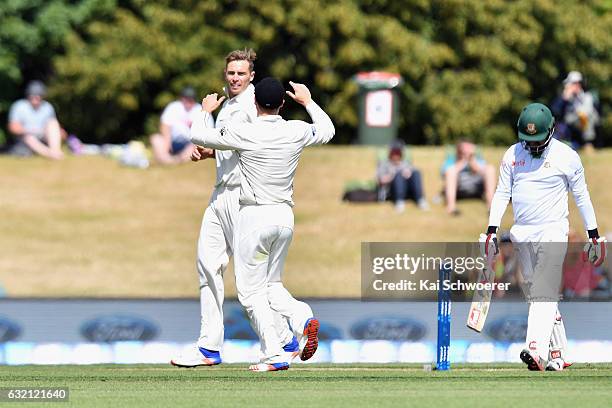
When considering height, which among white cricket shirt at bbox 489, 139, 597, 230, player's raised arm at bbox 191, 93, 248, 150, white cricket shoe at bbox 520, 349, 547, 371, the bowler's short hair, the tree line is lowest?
white cricket shoe at bbox 520, 349, 547, 371

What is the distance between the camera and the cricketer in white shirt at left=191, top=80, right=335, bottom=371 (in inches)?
391

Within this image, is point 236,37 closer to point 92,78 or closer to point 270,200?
point 92,78

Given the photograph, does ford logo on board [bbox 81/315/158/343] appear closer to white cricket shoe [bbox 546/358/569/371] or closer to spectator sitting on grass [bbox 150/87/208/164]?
white cricket shoe [bbox 546/358/569/371]

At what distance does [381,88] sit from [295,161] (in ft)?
51.2

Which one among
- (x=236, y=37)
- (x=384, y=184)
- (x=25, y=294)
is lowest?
(x=25, y=294)

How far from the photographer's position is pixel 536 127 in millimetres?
9969

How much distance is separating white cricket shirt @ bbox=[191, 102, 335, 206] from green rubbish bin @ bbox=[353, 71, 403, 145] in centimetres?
1518

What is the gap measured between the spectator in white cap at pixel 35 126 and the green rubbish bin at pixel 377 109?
5315 mm

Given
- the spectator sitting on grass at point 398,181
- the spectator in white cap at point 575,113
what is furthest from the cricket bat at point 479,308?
the spectator in white cap at point 575,113

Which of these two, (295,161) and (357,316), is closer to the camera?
(295,161)

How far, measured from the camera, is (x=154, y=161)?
76.9 feet

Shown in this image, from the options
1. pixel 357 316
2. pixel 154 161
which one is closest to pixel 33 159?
pixel 154 161

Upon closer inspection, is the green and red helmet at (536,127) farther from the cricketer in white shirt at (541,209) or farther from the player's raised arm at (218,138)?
the player's raised arm at (218,138)

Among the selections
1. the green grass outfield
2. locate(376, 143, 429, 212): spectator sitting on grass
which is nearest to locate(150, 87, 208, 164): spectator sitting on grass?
locate(376, 143, 429, 212): spectator sitting on grass
